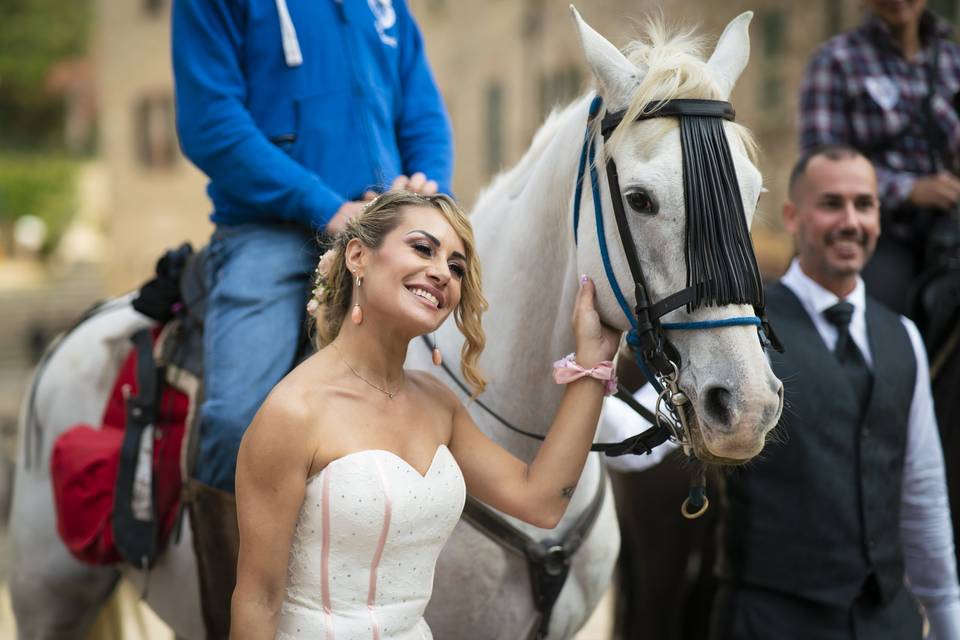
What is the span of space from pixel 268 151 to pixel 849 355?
186 cm

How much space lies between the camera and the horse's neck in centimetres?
252

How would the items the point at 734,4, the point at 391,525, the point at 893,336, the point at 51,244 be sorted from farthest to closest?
the point at 51,244 → the point at 734,4 → the point at 893,336 → the point at 391,525

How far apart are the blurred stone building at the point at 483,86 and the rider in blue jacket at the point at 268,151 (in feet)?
14.8

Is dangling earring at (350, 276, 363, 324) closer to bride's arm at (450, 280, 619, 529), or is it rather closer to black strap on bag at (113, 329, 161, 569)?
bride's arm at (450, 280, 619, 529)

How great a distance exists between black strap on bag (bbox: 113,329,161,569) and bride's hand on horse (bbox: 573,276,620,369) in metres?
1.56

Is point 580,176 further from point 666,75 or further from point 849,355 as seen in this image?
point 849,355

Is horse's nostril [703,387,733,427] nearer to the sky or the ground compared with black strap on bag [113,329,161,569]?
nearer to the sky

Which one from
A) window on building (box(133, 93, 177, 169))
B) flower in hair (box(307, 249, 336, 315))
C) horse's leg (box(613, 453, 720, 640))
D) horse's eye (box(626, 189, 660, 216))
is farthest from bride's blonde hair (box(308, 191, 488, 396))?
window on building (box(133, 93, 177, 169))

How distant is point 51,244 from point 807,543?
28930 mm

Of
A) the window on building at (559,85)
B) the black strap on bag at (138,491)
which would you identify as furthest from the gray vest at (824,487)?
the window on building at (559,85)

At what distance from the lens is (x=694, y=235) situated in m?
2.08

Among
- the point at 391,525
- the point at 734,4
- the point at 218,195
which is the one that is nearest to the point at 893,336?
the point at 391,525

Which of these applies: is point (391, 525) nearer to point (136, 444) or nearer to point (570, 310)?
point (570, 310)

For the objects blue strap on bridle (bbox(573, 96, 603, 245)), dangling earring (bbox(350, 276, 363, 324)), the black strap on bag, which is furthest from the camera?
the black strap on bag
